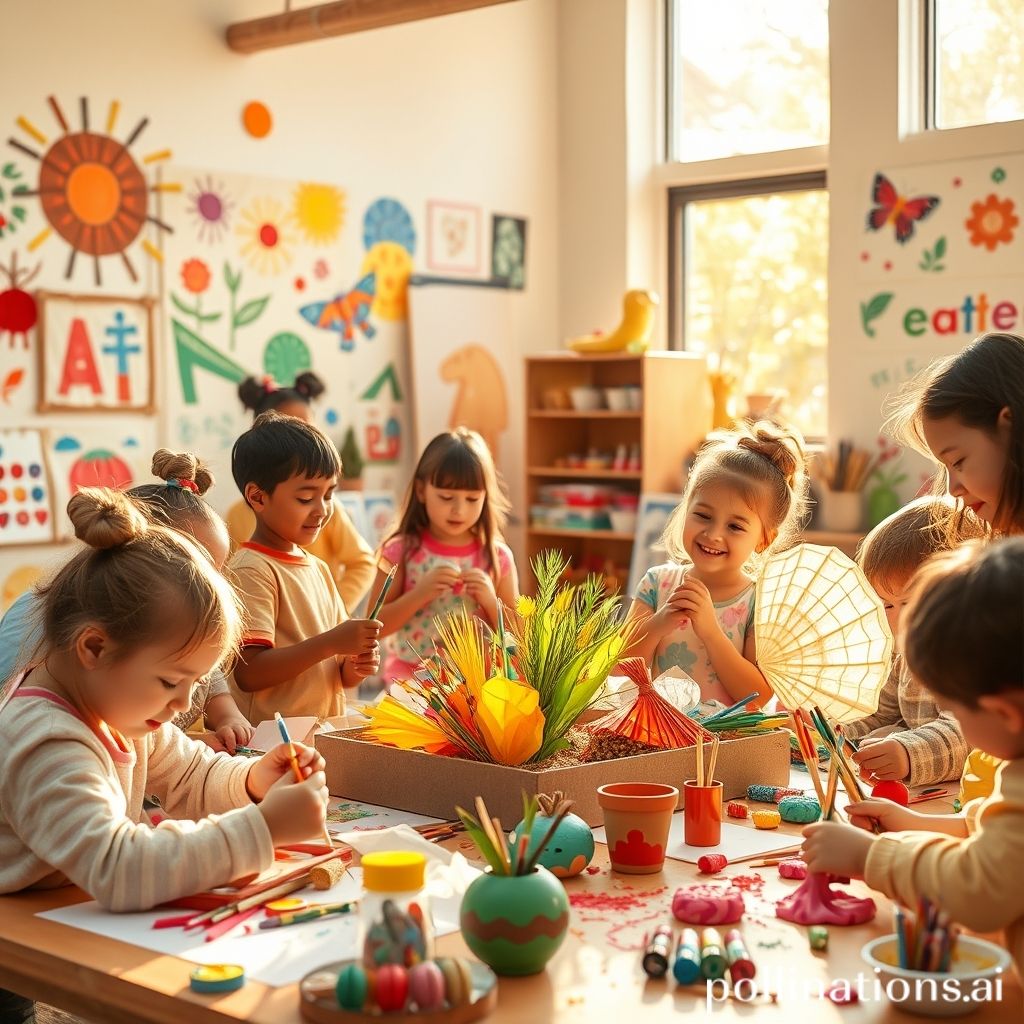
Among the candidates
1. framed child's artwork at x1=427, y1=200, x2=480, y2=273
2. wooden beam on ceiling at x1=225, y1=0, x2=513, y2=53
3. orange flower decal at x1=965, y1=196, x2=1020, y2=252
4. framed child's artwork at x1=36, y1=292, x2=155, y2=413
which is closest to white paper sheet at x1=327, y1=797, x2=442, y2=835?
framed child's artwork at x1=36, y1=292, x2=155, y2=413

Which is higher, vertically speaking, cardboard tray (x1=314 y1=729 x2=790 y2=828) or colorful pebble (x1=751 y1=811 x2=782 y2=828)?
cardboard tray (x1=314 y1=729 x2=790 y2=828)

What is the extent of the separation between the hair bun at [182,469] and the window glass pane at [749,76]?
3977mm

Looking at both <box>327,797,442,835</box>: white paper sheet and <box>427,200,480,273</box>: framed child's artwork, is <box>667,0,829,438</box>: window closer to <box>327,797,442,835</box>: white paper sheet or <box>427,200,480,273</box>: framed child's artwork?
<box>427,200,480,273</box>: framed child's artwork

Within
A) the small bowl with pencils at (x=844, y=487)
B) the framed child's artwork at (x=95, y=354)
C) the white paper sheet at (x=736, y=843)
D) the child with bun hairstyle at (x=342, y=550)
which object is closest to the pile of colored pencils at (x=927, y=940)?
the white paper sheet at (x=736, y=843)

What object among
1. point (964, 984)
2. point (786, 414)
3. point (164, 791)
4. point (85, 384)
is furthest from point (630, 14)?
point (964, 984)

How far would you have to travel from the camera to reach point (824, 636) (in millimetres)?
1778

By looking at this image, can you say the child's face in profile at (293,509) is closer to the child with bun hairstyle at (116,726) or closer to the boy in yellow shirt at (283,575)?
the boy in yellow shirt at (283,575)

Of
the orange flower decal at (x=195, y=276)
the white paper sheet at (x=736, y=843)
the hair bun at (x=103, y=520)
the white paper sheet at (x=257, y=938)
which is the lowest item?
the white paper sheet at (x=736, y=843)

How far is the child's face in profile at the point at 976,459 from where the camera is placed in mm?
1851

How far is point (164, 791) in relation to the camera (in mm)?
1739

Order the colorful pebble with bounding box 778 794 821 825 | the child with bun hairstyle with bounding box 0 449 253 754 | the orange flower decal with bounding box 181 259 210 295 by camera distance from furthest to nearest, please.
→ the orange flower decal with bounding box 181 259 210 295
the child with bun hairstyle with bounding box 0 449 253 754
the colorful pebble with bounding box 778 794 821 825

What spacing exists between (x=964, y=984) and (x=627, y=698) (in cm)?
90

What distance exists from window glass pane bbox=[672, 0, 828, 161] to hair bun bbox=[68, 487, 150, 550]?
15.3 ft

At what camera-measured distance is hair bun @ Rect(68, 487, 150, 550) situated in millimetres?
1515
